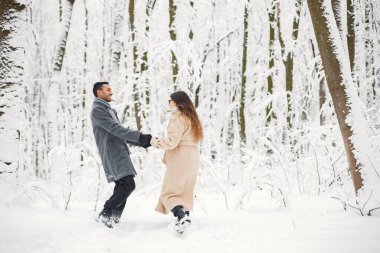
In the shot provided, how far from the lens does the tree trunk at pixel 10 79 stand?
4504mm

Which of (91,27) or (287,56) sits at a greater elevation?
(91,27)

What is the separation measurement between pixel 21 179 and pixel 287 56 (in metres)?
9.82

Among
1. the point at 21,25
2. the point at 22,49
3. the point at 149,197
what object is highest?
the point at 21,25

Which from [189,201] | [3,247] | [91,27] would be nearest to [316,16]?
[189,201]

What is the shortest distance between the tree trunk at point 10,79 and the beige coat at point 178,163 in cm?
212

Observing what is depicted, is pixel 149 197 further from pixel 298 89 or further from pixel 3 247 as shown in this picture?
pixel 298 89

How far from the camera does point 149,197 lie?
6.27m

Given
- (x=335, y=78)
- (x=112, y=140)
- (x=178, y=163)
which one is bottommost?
(x=178, y=163)

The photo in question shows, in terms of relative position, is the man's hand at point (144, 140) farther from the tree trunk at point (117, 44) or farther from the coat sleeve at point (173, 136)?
the tree trunk at point (117, 44)

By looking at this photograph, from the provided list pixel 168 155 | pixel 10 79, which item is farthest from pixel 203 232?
pixel 10 79

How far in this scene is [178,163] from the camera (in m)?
4.01

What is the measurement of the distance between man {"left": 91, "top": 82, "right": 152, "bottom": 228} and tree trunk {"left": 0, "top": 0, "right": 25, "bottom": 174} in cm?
133

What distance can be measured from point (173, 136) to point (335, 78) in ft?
7.47

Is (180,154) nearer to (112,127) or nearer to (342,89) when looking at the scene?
(112,127)
